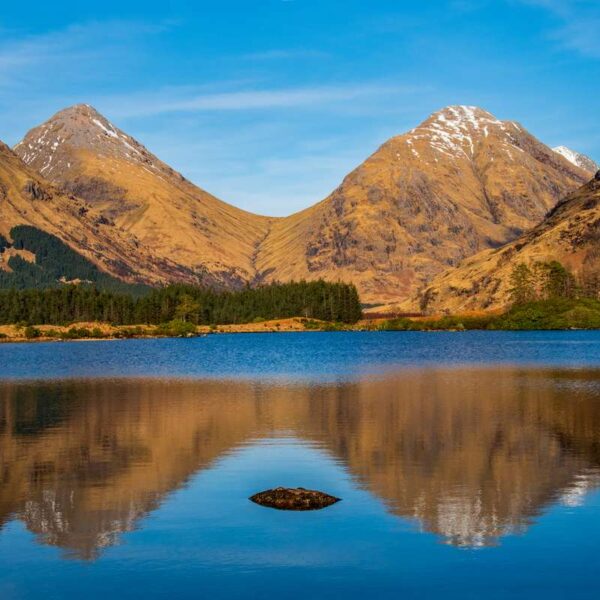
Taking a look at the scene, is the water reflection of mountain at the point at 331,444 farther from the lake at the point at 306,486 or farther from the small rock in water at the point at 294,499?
the small rock in water at the point at 294,499

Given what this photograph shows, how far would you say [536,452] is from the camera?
52250 millimetres

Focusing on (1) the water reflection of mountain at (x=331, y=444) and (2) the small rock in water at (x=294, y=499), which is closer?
(1) the water reflection of mountain at (x=331, y=444)

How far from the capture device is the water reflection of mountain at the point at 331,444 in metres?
38.3

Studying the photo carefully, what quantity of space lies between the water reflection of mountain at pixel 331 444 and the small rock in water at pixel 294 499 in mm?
2987

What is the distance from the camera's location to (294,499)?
3909 cm

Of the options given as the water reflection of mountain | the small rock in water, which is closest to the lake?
the water reflection of mountain

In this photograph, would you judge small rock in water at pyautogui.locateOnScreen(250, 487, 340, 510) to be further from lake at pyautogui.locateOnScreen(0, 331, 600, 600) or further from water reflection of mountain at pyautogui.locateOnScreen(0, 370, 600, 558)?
water reflection of mountain at pyautogui.locateOnScreen(0, 370, 600, 558)

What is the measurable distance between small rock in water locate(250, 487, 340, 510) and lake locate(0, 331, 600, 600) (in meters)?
0.64

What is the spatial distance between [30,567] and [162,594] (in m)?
5.81

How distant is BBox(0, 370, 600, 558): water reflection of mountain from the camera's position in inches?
1508

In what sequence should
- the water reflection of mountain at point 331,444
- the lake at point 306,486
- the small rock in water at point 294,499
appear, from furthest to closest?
the small rock in water at point 294,499 → the water reflection of mountain at point 331,444 → the lake at point 306,486

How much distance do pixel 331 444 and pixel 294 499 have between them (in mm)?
17964

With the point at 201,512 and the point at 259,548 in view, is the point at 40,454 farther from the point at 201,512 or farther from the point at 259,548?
the point at 259,548

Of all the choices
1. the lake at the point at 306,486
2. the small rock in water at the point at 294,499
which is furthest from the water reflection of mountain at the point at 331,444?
the small rock in water at the point at 294,499
